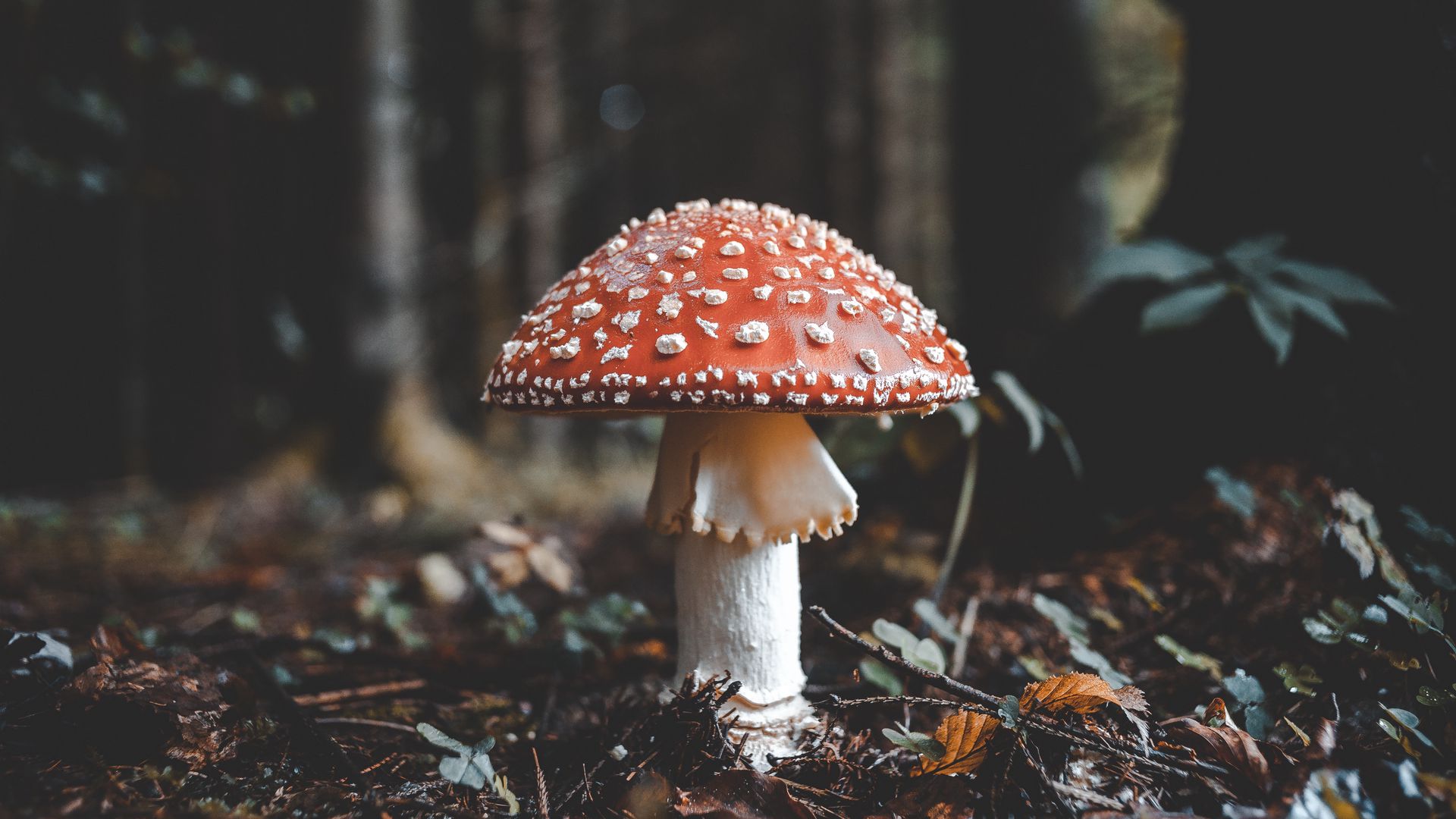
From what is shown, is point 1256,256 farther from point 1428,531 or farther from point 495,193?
point 495,193

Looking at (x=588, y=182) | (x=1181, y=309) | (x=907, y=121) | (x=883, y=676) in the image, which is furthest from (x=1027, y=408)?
(x=588, y=182)

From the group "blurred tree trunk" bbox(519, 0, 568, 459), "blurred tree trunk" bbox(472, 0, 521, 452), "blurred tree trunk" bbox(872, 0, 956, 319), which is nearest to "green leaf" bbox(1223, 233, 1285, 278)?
"blurred tree trunk" bbox(872, 0, 956, 319)

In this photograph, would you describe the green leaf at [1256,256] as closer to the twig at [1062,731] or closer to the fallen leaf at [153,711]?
the twig at [1062,731]

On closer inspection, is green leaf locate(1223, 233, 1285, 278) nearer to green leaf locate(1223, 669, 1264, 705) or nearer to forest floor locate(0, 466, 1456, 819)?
forest floor locate(0, 466, 1456, 819)

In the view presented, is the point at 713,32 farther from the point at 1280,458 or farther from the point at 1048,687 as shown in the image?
the point at 1048,687

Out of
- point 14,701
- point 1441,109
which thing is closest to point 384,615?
point 14,701

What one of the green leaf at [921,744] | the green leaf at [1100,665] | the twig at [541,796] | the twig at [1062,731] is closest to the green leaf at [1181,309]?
the green leaf at [1100,665]
